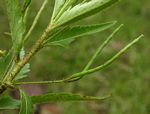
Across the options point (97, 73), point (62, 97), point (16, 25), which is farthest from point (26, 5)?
point (97, 73)

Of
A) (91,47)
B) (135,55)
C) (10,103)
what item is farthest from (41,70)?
(10,103)

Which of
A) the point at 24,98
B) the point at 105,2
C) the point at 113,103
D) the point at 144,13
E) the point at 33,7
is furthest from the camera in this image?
the point at 144,13

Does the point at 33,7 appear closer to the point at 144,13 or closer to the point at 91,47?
the point at 91,47

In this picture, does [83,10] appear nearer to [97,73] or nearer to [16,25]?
[16,25]

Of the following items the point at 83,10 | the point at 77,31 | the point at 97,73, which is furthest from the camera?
the point at 97,73

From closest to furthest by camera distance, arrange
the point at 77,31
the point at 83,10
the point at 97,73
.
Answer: the point at 83,10 → the point at 77,31 → the point at 97,73

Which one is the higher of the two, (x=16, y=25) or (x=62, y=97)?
(x=16, y=25)
